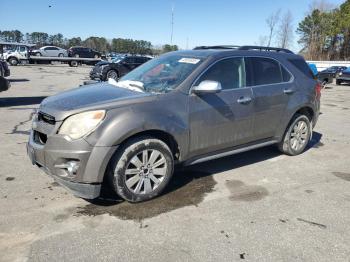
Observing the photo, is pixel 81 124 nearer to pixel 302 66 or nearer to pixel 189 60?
pixel 189 60

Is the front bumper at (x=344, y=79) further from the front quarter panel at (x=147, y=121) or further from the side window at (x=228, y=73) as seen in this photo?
the front quarter panel at (x=147, y=121)

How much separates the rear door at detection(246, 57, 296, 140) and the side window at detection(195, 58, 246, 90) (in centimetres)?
14

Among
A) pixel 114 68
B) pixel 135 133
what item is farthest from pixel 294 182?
pixel 114 68

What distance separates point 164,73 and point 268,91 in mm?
1569

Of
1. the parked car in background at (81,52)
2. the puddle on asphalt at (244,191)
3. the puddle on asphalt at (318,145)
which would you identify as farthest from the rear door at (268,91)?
the parked car in background at (81,52)

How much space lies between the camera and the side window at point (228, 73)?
470cm

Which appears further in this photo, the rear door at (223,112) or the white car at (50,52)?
the white car at (50,52)

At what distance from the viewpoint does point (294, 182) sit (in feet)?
16.5

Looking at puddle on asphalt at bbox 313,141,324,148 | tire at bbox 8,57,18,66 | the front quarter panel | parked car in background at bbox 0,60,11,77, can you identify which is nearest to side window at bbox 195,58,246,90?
the front quarter panel

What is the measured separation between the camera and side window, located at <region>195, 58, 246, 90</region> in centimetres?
470

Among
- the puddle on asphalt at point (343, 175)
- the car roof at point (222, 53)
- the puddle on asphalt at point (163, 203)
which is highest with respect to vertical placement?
the car roof at point (222, 53)

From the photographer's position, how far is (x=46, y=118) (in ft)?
13.3

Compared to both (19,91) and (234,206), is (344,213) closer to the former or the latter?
(234,206)

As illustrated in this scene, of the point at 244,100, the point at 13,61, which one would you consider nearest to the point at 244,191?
the point at 244,100
